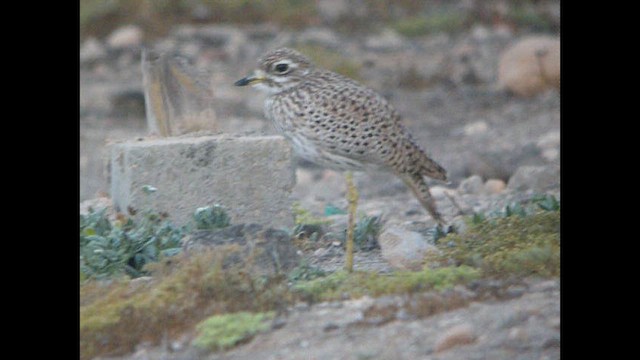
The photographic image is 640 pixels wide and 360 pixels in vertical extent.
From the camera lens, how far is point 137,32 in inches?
534

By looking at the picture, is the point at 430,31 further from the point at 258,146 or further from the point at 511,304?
the point at 511,304

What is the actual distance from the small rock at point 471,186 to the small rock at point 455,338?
11.7 ft

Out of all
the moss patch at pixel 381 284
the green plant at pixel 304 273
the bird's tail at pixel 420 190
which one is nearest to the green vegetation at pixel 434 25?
the bird's tail at pixel 420 190

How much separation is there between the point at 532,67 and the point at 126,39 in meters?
5.06

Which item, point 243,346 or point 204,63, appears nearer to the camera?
point 243,346

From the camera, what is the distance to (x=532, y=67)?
11.5 meters

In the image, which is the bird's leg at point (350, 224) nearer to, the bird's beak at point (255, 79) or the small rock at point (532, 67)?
the bird's beak at point (255, 79)

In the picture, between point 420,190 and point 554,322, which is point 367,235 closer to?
point 420,190

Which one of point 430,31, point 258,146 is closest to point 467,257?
point 258,146

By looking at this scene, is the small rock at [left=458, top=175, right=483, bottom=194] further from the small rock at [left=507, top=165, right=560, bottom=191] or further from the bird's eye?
the bird's eye

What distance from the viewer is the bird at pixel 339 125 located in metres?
6.23

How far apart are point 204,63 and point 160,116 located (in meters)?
5.77

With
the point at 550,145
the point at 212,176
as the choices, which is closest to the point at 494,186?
the point at 550,145

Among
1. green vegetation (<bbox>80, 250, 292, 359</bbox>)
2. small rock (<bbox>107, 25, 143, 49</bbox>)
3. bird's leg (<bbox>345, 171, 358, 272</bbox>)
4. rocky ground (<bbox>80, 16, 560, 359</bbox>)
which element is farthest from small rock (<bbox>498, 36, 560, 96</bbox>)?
green vegetation (<bbox>80, 250, 292, 359</bbox>)
